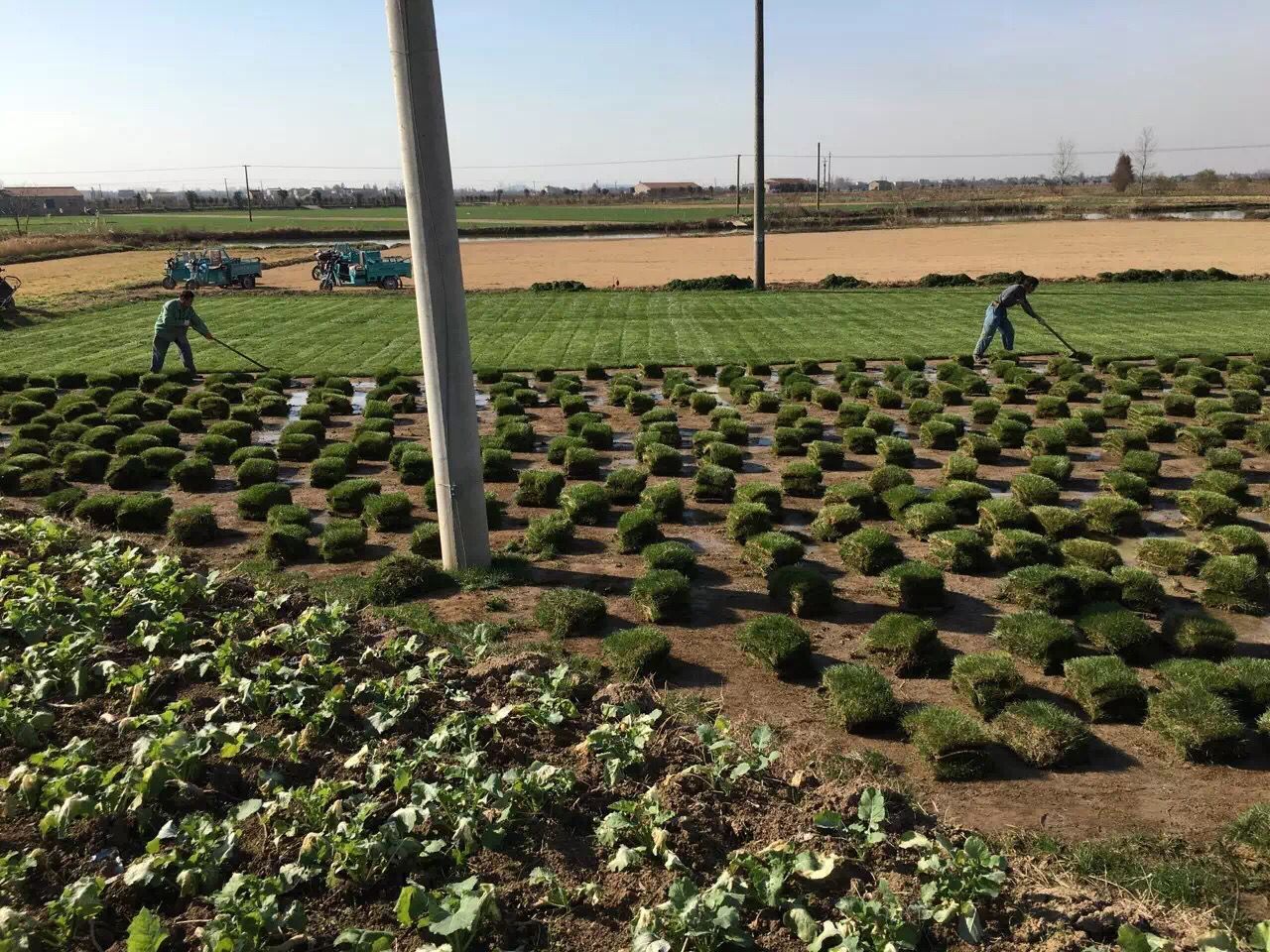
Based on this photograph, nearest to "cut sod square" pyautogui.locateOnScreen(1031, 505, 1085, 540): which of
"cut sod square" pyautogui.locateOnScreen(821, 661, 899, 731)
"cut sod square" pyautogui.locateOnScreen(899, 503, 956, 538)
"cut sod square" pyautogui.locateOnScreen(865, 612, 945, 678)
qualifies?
"cut sod square" pyautogui.locateOnScreen(899, 503, 956, 538)

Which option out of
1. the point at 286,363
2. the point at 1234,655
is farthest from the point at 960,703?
the point at 286,363

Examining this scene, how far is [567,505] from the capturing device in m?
9.55

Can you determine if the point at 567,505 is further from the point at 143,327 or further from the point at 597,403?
the point at 143,327

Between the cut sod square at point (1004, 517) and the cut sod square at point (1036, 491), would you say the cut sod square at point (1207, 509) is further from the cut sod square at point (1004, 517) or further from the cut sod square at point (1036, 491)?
the cut sod square at point (1004, 517)

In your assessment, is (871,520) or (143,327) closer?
(871,520)

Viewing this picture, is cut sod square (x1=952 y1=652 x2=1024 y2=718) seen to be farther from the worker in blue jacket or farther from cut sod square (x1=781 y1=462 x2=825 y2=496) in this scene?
the worker in blue jacket

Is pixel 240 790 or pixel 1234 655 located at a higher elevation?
pixel 240 790

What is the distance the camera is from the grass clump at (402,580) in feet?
25.1

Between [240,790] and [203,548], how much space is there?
495cm

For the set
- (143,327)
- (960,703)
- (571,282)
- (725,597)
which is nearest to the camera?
(960,703)

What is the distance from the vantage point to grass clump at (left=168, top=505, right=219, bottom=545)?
9.02 meters

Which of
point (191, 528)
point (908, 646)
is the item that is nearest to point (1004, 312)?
point (908, 646)

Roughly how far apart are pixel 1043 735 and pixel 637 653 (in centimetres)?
264

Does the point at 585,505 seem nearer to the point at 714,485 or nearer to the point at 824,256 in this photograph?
the point at 714,485
